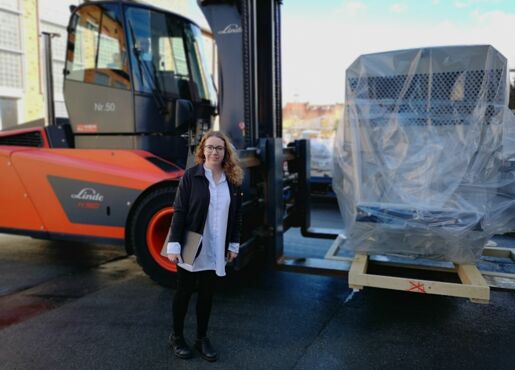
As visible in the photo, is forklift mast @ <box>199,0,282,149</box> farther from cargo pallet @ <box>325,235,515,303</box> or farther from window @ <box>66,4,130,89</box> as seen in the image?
cargo pallet @ <box>325,235,515,303</box>

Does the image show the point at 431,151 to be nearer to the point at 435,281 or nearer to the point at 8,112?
the point at 435,281

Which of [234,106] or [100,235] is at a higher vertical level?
[234,106]

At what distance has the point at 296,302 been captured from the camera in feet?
13.3

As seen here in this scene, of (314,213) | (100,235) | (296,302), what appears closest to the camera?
(296,302)

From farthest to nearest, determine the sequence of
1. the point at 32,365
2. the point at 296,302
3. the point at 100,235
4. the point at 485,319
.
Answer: the point at 100,235
the point at 296,302
the point at 485,319
the point at 32,365

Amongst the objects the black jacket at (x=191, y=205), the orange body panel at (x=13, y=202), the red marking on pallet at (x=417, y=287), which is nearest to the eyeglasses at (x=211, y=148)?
the black jacket at (x=191, y=205)

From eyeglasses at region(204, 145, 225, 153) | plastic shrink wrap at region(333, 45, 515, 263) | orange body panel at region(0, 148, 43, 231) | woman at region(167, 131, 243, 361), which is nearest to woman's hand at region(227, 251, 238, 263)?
woman at region(167, 131, 243, 361)

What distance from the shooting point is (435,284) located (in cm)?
318

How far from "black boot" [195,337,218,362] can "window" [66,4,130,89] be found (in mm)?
2663

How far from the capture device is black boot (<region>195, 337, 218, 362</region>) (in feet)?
10.1

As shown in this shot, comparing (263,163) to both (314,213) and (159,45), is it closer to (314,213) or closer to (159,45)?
(159,45)

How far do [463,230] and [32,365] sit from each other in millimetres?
2982

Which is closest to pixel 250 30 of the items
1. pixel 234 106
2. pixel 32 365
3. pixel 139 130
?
pixel 234 106

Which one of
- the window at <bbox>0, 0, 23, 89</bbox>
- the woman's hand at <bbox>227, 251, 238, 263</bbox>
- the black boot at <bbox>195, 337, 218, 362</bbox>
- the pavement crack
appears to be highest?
the window at <bbox>0, 0, 23, 89</bbox>
